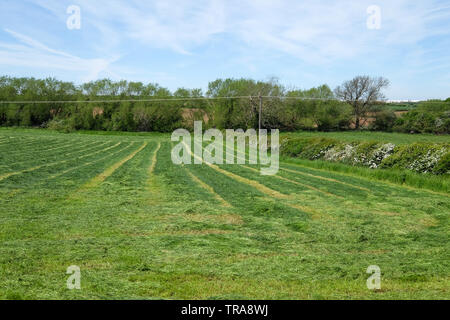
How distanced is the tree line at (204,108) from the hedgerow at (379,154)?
25.7 meters

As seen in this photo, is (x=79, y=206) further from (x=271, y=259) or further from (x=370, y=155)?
(x=370, y=155)

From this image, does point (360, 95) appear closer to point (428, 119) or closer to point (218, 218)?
point (428, 119)

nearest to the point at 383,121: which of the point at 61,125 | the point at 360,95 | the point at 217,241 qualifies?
the point at 360,95

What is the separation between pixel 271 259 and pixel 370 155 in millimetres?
15454

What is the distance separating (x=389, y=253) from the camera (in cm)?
639

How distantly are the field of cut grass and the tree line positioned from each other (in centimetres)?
4062

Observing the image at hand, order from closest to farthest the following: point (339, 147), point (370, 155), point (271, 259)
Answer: point (271, 259) < point (370, 155) < point (339, 147)

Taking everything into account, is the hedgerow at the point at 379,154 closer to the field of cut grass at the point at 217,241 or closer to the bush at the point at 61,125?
the field of cut grass at the point at 217,241

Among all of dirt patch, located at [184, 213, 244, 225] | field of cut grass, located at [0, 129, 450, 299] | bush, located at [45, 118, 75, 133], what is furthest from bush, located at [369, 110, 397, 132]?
dirt patch, located at [184, 213, 244, 225]

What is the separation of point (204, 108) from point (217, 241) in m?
71.6

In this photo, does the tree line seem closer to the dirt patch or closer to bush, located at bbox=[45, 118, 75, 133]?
bush, located at bbox=[45, 118, 75, 133]

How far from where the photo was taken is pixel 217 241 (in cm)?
675

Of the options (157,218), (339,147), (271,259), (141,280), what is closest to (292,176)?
(339,147)

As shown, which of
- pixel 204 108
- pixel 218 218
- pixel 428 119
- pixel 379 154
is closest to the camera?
pixel 218 218
